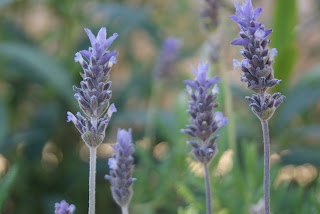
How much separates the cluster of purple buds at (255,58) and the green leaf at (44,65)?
102 cm

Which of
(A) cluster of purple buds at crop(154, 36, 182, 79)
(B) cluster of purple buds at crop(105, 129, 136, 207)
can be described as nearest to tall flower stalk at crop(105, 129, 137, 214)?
(B) cluster of purple buds at crop(105, 129, 136, 207)

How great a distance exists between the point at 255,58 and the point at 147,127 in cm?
103

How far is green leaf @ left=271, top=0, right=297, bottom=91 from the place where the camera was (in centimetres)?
143

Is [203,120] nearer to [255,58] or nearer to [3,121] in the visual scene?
[255,58]

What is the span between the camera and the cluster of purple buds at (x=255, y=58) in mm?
520

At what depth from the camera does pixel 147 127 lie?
5.05 feet

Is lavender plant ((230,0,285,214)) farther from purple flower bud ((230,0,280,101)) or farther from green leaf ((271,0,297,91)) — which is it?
green leaf ((271,0,297,91))

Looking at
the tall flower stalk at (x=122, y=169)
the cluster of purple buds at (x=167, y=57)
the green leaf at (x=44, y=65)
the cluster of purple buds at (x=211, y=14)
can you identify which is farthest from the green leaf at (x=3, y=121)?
the tall flower stalk at (x=122, y=169)

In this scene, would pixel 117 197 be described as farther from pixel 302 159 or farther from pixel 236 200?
pixel 302 159

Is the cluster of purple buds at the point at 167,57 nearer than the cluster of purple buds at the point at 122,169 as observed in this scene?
No

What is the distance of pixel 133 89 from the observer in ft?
6.00

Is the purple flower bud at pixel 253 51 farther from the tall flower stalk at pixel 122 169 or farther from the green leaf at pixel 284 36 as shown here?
the green leaf at pixel 284 36

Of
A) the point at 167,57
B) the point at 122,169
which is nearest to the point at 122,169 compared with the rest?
the point at 122,169

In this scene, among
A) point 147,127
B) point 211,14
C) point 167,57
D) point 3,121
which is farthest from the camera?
point 147,127
